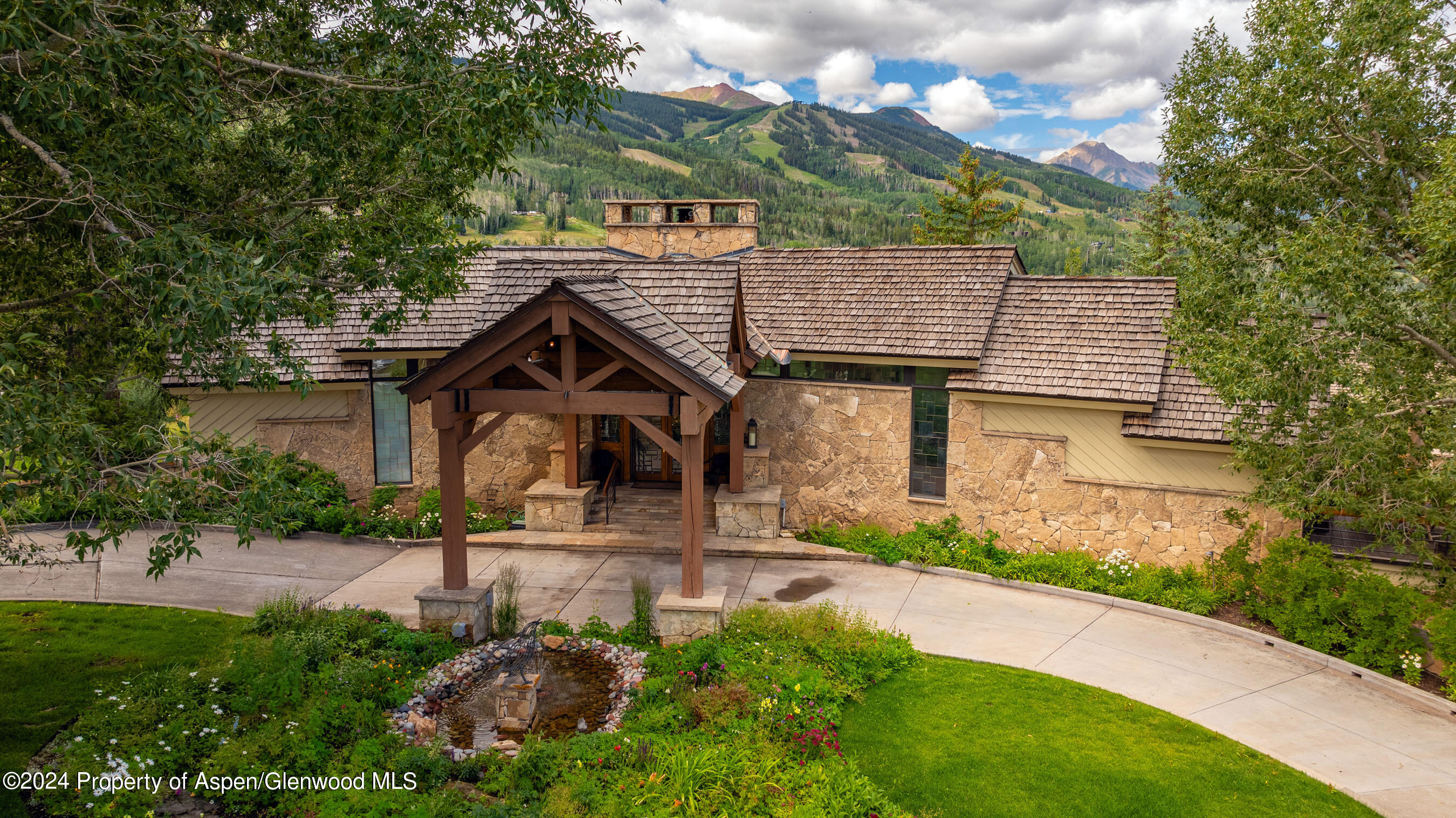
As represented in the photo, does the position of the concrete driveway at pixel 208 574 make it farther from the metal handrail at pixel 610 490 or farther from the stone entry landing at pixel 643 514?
the metal handrail at pixel 610 490

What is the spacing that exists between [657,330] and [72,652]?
7.88 metres

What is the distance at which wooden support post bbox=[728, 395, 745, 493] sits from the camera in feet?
45.8

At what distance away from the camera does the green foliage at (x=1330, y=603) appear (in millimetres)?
9438

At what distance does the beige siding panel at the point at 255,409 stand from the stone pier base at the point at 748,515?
24.0 ft

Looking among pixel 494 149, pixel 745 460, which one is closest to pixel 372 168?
pixel 494 149

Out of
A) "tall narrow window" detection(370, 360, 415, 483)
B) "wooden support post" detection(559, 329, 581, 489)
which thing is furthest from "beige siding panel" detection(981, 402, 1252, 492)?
"tall narrow window" detection(370, 360, 415, 483)

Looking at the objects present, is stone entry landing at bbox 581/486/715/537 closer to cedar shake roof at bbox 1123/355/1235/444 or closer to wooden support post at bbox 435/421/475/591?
wooden support post at bbox 435/421/475/591

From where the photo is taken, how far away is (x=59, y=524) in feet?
46.4

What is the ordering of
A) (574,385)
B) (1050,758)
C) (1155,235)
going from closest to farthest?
(1050,758) → (574,385) → (1155,235)

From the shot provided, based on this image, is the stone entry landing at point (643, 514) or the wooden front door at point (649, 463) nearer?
the stone entry landing at point (643, 514)

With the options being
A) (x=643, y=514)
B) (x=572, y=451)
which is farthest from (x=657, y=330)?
(x=643, y=514)

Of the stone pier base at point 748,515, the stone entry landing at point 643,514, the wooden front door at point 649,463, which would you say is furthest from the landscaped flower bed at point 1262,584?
the wooden front door at point 649,463

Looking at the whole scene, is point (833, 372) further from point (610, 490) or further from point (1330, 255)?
point (1330, 255)

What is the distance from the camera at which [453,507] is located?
9.94 metres
